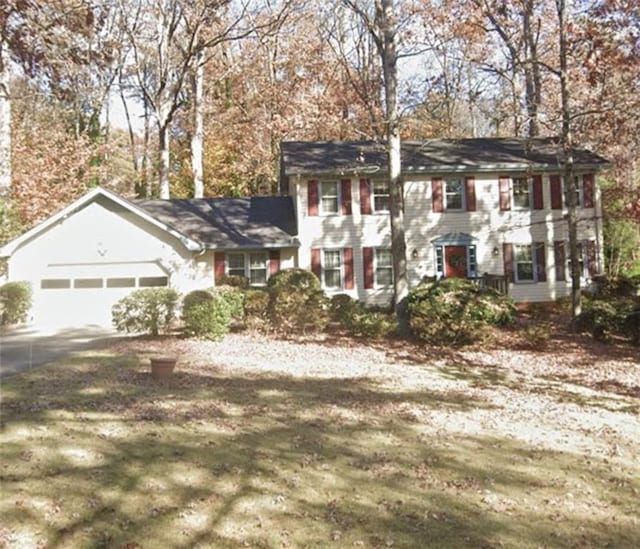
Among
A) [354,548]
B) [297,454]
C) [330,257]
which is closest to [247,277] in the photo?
[330,257]

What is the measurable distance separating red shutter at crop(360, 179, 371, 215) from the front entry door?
344 centimetres

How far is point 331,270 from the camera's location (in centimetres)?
2142

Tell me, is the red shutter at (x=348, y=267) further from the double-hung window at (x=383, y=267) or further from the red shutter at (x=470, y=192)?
the red shutter at (x=470, y=192)

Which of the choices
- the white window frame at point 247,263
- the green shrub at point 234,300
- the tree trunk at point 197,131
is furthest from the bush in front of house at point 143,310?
the tree trunk at point 197,131

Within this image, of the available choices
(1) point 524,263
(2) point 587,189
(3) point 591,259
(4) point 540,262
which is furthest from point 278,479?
(2) point 587,189

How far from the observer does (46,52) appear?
5.15 metres

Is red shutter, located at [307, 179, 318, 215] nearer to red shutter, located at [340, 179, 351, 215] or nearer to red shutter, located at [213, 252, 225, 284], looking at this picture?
red shutter, located at [340, 179, 351, 215]

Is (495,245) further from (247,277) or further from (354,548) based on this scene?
(354,548)

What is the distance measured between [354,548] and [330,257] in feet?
56.5

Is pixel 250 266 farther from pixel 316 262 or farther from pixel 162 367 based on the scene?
pixel 162 367

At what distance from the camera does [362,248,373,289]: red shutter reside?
21.4 metres

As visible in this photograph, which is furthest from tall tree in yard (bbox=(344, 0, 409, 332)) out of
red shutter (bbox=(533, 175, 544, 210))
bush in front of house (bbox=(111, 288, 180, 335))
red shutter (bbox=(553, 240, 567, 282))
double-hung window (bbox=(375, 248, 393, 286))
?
red shutter (bbox=(553, 240, 567, 282))

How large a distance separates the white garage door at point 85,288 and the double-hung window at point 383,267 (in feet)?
27.3

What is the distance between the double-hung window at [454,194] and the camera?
21891mm
